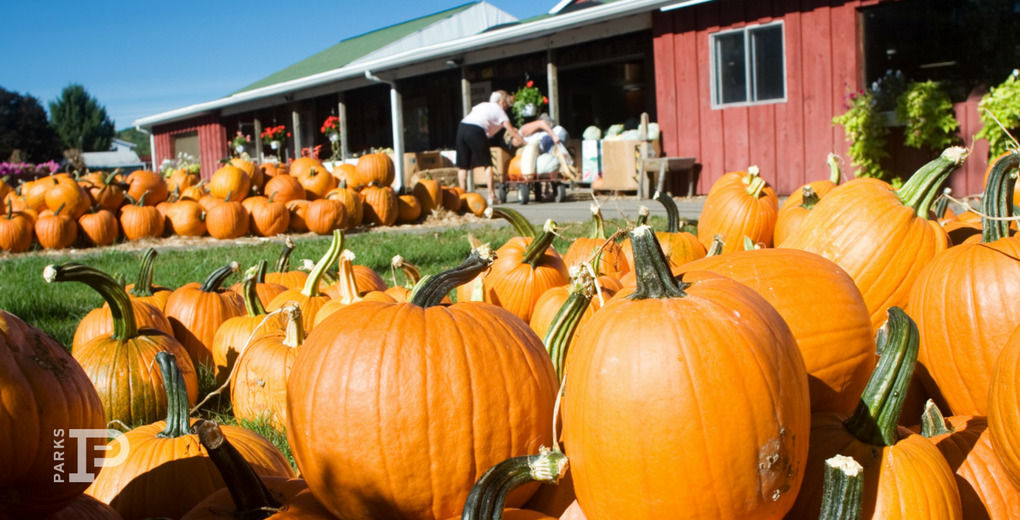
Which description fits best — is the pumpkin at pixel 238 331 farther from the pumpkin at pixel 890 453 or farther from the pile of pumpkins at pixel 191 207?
the pile of pumpkins at pixel 191 207

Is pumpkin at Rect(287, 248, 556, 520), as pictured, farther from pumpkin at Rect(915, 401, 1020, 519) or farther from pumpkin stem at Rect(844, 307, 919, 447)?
pumpkin at Rect(915, 401, 1020, 519)

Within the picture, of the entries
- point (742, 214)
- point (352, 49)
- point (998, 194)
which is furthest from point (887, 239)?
point (352, 49)

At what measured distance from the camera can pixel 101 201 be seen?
9.84 meters

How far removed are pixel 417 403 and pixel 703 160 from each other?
1142 centimetres

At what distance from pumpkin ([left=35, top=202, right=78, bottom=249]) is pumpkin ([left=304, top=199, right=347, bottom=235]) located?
8.97ft

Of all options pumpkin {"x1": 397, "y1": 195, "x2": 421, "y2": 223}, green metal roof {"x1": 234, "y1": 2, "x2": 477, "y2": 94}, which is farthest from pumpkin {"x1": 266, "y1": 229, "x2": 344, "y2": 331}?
green metal roof {"x1": 234, "y1": 2, "x2": 477, "y2": 94}

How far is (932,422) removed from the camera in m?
1.62

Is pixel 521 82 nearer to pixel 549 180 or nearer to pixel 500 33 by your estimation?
pixel 500 33

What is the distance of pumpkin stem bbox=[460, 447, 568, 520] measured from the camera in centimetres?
127

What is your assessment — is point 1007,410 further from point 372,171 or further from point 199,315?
point 372,171

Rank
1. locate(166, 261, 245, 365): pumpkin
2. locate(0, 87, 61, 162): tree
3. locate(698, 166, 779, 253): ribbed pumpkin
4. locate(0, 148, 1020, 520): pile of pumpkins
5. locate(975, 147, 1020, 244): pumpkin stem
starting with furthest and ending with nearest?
locate(0, 87, 61, 162): tree
locate(698, 166, 779, 253): ribbed pumpkin
locate(166, 261, 245, 365): pumpkin
locate(975, 147, 1020, 244): pumpkin stem
locate(0, 148, 1020, 520): pile of pumpkins

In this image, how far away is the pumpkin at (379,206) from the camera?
10.8 m

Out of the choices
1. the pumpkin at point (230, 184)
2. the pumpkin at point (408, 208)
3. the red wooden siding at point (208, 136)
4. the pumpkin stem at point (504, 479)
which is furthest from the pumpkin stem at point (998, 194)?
the red wooden siding at point (208, 136)

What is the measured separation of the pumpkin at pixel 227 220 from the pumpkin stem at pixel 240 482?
859cm
